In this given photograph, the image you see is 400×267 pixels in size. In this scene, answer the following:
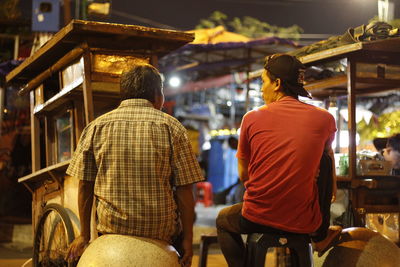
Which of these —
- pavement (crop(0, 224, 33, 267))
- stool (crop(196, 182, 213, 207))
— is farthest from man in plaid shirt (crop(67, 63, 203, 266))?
stool (crop(196, 182, 213, 207))

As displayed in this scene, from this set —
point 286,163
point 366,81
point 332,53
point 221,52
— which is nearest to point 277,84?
point 286,163

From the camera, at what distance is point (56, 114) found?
788cm

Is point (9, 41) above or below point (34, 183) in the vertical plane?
above

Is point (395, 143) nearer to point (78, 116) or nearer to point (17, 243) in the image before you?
point (78, 116)

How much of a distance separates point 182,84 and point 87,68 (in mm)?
13035

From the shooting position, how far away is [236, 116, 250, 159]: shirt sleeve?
4.11 meters

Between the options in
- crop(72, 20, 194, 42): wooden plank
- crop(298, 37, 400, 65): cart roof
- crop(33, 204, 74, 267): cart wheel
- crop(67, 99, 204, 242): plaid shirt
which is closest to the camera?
crop(67, 99, 204, 242): plaid shirt

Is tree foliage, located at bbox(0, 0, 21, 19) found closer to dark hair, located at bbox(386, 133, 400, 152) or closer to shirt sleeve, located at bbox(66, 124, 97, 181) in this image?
dark hair, located at bbox(386, 133, 400, 152)

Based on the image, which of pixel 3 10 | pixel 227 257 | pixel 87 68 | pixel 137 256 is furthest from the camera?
pixel 3 10

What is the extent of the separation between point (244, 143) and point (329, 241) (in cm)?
115

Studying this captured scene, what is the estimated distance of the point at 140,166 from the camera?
3.85 meters

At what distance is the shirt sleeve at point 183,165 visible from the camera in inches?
156

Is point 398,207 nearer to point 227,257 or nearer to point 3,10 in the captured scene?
point 227,257

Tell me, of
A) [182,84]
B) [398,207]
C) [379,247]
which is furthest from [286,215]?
[182,84]
